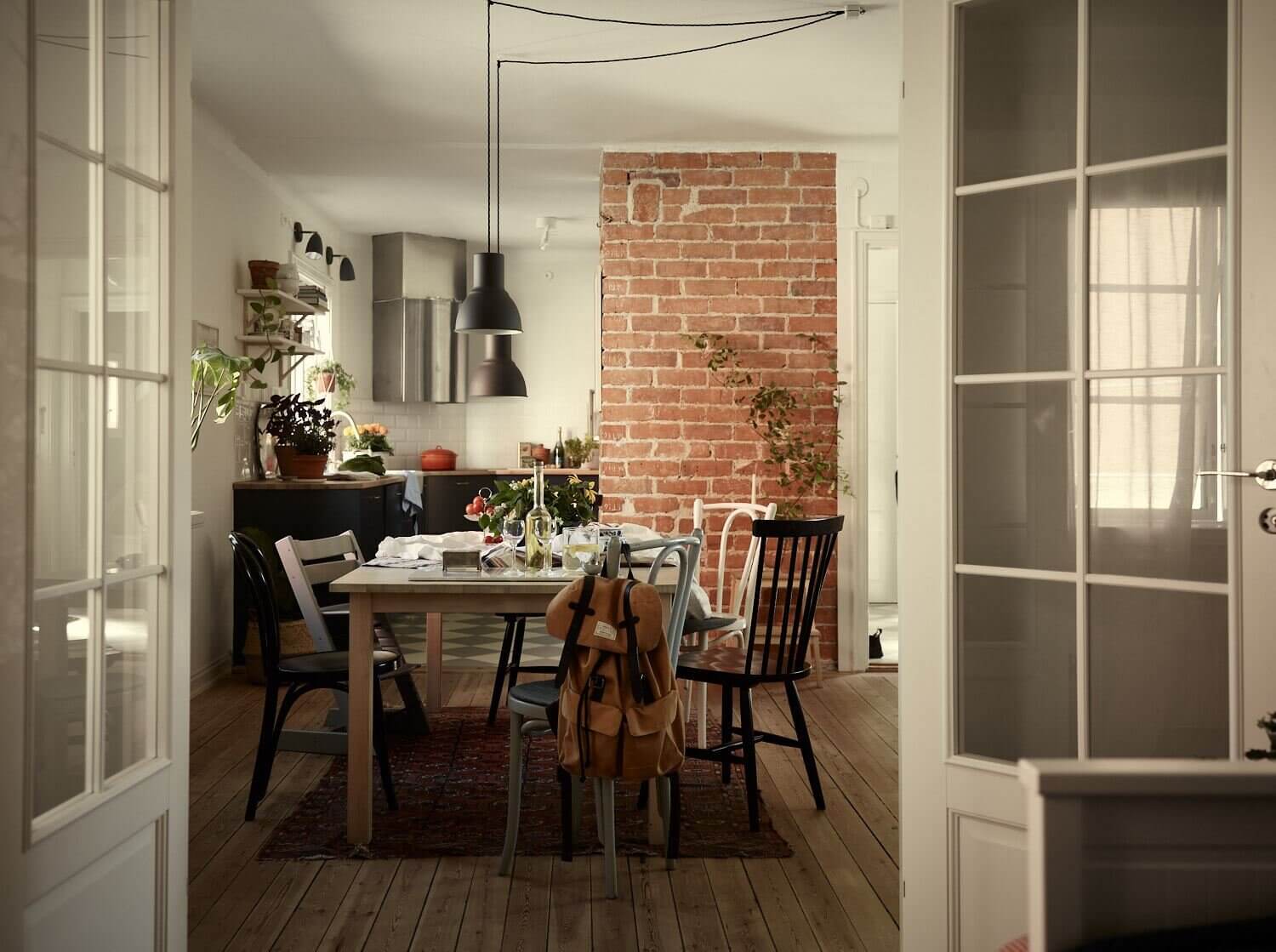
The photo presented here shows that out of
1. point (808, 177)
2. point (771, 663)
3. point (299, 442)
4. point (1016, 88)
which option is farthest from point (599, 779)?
point (808, 177)

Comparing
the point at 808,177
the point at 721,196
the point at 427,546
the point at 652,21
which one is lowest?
the point at 427,546

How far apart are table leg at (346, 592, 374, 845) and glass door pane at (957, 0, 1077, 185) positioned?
6.73 ft

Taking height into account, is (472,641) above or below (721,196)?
below

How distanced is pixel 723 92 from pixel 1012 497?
3.45m

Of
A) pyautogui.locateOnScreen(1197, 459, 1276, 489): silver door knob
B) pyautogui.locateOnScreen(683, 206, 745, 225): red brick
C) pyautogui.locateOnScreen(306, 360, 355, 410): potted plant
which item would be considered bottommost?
pyautogui.locateOnScreen(1197, 459, 1276, 489): silver door knob

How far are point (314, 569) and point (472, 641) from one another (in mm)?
2988

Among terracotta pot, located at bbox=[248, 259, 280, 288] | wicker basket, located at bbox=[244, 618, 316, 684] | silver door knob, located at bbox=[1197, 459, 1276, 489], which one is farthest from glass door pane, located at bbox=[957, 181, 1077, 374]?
terracotta pot, located at bbox=[248, 259, 280, 288]

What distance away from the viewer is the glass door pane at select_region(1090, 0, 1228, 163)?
193cm

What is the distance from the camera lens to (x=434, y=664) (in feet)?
15.8

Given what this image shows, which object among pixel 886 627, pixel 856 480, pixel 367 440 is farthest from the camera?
pixel 367 440

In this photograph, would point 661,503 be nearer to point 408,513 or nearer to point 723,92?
point 723,92

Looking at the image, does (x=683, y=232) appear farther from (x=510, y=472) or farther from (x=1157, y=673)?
(x=1157, y=673)

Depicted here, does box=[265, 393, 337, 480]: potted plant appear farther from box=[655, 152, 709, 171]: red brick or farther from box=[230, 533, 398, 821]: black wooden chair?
box=[230, 533, 398, 821]: black wooden chair

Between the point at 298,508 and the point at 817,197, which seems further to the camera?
the point at 298,508
